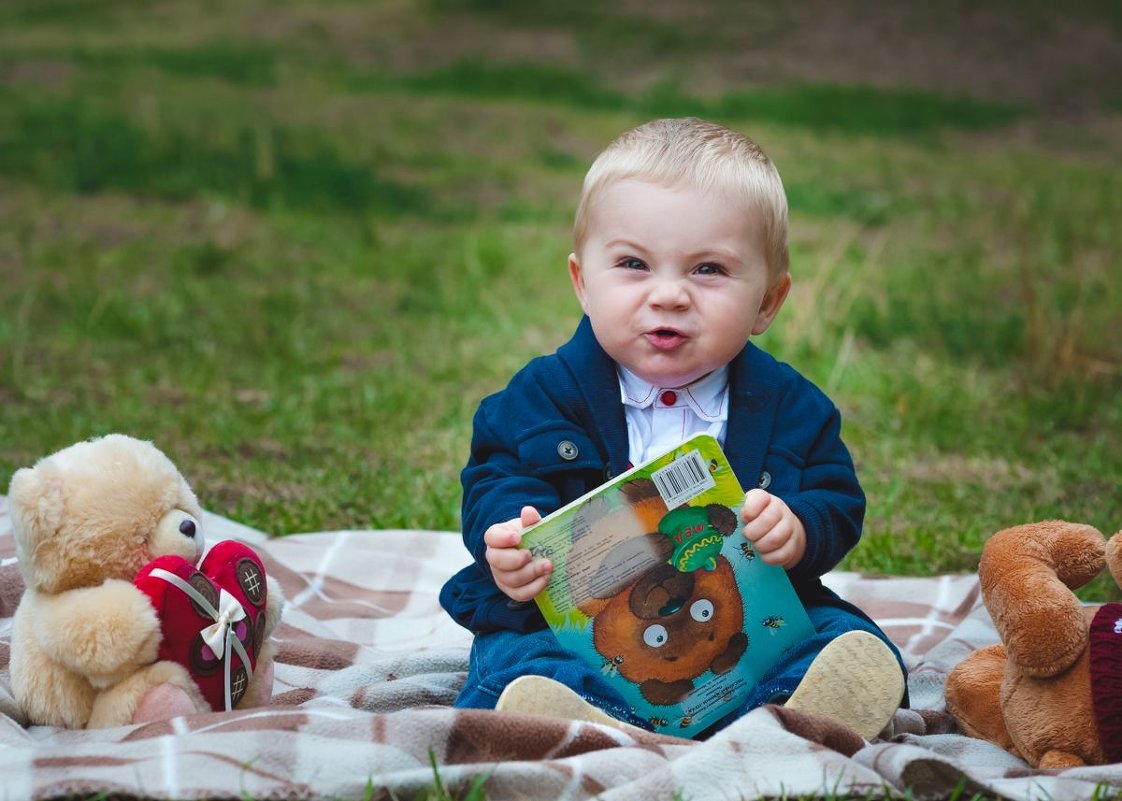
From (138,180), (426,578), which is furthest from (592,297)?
(138,180)

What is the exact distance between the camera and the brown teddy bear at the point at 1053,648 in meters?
2.12

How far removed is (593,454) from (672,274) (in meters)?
0.32

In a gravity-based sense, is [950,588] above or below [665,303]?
below

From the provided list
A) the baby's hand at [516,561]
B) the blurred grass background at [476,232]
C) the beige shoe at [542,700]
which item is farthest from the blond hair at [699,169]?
the blurred grass background at [476,232]

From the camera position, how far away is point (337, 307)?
19.2ft

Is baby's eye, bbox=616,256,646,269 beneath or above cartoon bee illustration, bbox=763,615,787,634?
above

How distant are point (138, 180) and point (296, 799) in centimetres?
660

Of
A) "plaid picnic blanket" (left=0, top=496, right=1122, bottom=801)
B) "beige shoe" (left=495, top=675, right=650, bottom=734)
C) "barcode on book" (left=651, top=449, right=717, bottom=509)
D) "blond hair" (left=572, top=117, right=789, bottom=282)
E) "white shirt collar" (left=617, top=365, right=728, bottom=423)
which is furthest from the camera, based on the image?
"white shirt collar" (left=617, top=365, right=728, bottom=423)

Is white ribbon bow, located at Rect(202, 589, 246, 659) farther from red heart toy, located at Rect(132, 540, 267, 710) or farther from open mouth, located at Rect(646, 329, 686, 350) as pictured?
open mouth, located at Rect(646, 329, 686, 350)

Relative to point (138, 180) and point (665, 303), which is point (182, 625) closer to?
point (665, 303)

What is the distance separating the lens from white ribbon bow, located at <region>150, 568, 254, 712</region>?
213 cm

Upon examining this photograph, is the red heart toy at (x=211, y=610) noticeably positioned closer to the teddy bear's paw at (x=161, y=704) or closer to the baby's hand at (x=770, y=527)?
the teddy bear's paw at (x=161, y=704)

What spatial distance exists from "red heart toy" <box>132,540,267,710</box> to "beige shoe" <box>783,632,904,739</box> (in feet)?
2.76

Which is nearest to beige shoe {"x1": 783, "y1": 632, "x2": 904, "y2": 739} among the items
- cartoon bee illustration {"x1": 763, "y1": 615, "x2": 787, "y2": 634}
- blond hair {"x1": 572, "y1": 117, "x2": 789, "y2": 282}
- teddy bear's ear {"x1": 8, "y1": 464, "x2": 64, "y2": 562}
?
cartoon bee illustration {"x1": 763, "y1": 615, "x2": 787, "y2": 634}
